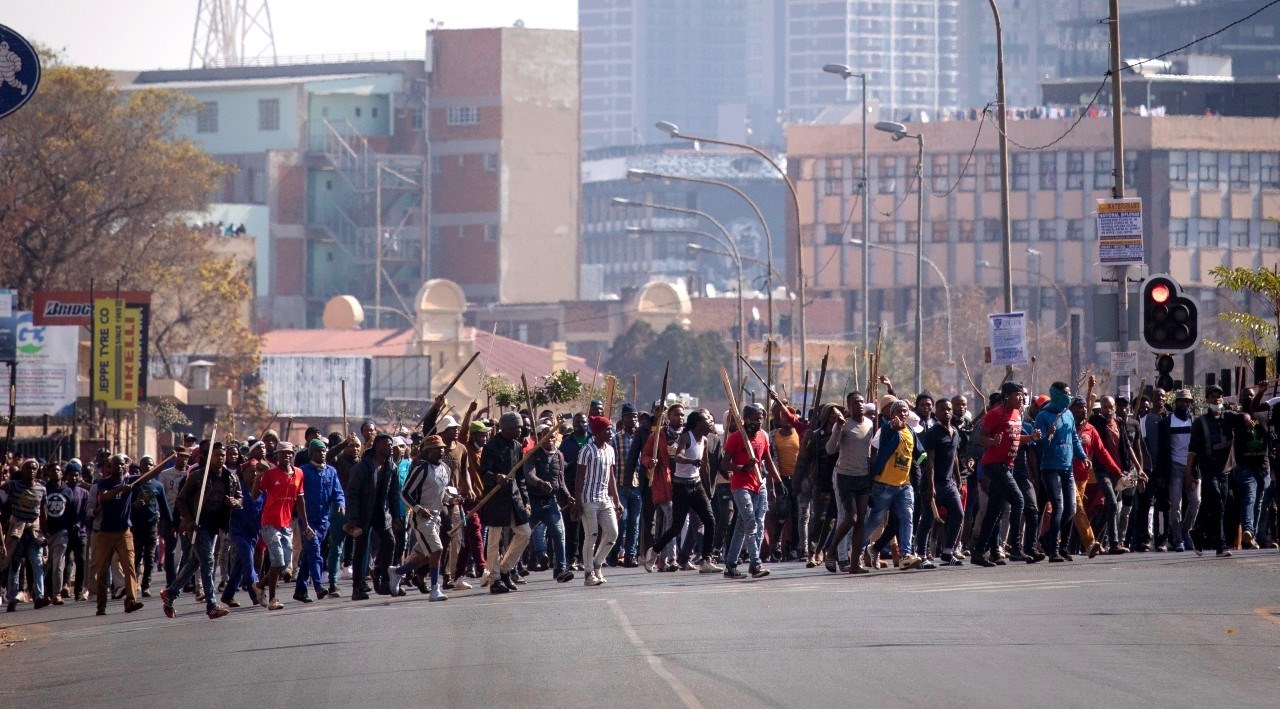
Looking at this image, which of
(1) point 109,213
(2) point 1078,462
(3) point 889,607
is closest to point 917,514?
(2) point 1078,462

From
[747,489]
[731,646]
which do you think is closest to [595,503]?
[747,489]

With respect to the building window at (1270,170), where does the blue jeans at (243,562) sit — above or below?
below

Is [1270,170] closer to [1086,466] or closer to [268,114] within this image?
[268,114]

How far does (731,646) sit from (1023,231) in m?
106

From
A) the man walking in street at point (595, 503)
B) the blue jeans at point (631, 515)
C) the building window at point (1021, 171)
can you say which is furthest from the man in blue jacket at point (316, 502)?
the building window at point (1021, 171)

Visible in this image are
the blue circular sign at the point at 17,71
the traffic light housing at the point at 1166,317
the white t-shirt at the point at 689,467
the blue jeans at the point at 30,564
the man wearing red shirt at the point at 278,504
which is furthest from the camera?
the blue jeans at the point at 30,564

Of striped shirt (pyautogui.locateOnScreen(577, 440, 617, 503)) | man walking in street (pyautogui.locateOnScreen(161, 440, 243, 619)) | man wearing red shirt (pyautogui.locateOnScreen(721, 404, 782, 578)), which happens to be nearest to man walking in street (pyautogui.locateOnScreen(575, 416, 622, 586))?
striped shirt (pyautogui.locateOnScreen(577, 440, 617, 503))

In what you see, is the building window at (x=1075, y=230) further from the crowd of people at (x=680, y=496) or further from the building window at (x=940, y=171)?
the crowd of people at (x=680, y=496)

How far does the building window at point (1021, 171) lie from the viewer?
374ft

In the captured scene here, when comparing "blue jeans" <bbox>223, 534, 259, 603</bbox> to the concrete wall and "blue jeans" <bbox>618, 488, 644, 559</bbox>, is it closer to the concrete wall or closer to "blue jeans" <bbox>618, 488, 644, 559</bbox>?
"blue jeans" <bbox>618, 488, 644, 559</bbox>

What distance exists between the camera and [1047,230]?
116 meters

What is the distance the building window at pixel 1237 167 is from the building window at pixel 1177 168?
10.1 ft

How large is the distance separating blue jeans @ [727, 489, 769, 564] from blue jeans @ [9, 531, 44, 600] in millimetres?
7705

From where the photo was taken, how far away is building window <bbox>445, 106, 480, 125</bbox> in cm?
11012
